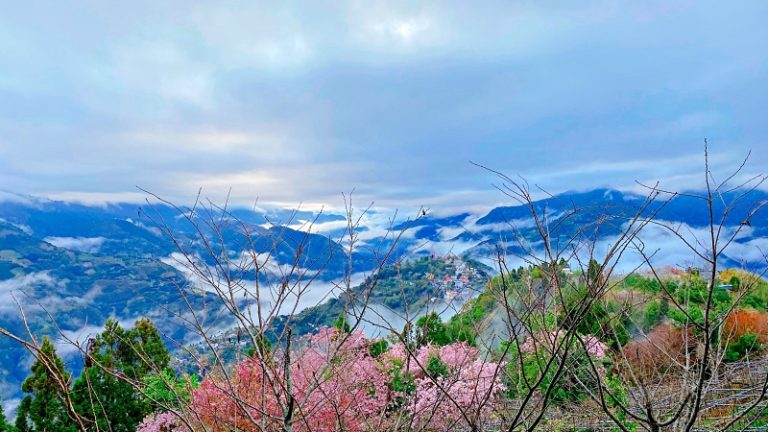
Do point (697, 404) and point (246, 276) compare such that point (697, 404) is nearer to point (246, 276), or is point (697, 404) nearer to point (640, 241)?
point (640, 241)

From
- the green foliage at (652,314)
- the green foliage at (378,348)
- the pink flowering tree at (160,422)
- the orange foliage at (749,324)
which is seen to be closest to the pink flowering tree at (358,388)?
the green foliage at (378,348)

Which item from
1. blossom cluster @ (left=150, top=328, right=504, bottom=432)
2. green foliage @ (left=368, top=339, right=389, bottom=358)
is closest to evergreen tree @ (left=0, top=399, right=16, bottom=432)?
blossom cluster @ (left=150, top=328, right=504, bottom=432)

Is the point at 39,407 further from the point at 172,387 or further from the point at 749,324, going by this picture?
the point at 749,324

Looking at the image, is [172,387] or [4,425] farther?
[4,425]

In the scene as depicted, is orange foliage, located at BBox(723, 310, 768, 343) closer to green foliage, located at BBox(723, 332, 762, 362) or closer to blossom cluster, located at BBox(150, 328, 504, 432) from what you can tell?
green foliage, located at BBox(723, 332, 762, 362)

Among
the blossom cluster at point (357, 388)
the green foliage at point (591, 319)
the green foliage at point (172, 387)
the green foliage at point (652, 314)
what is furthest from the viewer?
the green foliage at point (652, 314)

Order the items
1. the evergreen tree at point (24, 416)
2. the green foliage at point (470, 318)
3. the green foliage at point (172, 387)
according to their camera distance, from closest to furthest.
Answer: the green foliage at point (172, 387)
the green foliage at point (470, 318)
the evergreen tree at point (24, 416)

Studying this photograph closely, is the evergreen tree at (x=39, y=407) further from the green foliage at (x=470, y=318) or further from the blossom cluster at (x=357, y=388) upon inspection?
the green foliage at (x=470, y=318)

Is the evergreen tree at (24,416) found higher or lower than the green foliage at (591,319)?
lower

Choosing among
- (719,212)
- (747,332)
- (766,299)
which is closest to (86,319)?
(719,212)

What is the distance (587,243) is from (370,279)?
139 centimetres

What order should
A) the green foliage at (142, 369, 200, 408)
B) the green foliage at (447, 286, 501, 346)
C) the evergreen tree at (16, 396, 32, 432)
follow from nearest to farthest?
the green foliage at (142, 369, 200, 408) < the green foliage at (447, 286, 501, 346) < the evergreen tree at (16, 396, 32, 432)

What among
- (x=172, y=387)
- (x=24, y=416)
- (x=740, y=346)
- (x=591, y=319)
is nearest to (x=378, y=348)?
(x=591, y=319)

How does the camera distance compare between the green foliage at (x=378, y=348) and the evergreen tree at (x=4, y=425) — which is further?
the green foliage at (x=378, y=348)
